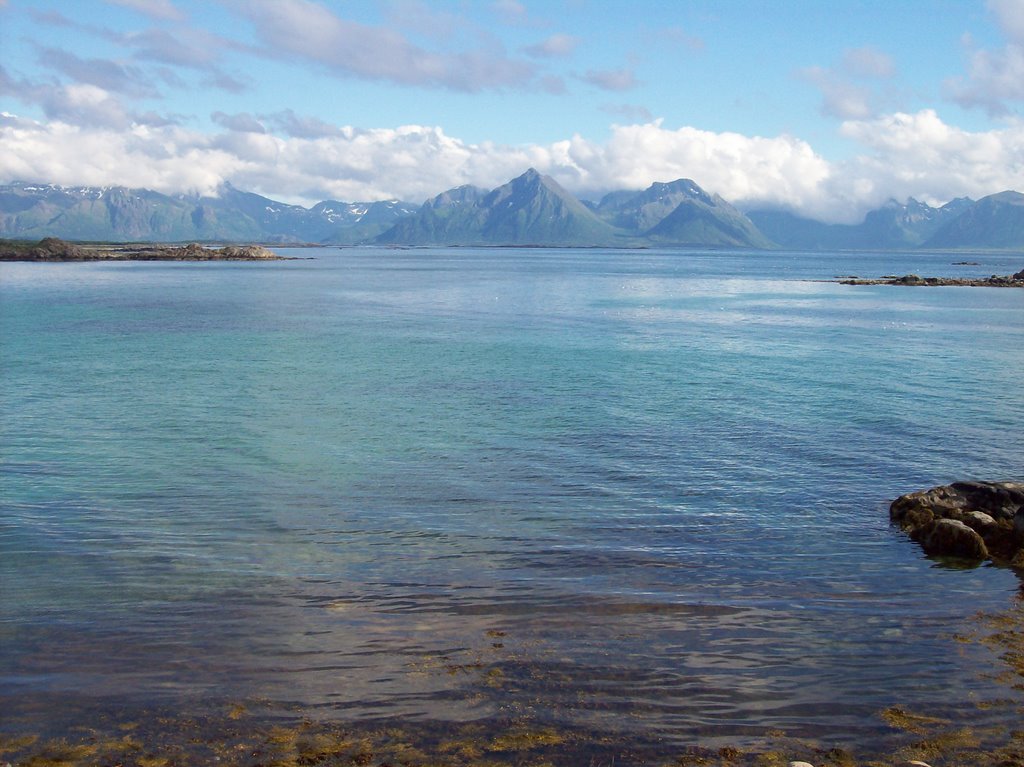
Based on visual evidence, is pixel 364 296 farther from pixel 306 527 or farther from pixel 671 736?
pixel 671 736

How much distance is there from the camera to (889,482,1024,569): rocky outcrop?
1822cm

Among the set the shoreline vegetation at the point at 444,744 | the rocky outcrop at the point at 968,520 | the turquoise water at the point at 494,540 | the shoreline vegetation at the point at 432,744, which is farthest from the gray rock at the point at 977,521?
the shoreline vegetation at the point at 432,744

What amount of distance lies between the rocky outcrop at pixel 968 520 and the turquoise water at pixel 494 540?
0.58 meters

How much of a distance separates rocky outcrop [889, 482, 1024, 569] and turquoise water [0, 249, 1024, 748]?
58 cm

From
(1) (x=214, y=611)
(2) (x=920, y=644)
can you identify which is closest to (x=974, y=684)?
(2) (x=920, y=644)

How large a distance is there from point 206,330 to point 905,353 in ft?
169

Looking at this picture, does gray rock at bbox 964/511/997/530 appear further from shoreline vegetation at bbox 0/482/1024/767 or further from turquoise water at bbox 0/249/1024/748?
shoreline vegetation at bbox 0/482/1024/767

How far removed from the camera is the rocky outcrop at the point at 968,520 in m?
18.2

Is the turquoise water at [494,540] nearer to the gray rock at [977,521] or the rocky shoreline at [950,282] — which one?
the gray rock at [977,521]

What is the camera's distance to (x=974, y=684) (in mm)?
Answer: 12242

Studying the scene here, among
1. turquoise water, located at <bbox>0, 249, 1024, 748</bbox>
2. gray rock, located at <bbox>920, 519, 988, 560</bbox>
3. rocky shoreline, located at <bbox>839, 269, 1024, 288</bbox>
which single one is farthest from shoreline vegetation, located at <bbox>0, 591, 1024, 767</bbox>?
rocky shoreline, located at <bbox>839, 269, 1024, 288</bbox>

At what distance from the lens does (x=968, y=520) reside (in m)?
19.2

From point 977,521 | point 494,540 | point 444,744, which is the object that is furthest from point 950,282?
point 444,744

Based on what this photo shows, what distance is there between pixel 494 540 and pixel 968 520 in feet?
36.3
